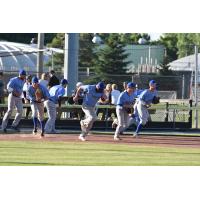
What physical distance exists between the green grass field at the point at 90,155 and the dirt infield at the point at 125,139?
3.41ft

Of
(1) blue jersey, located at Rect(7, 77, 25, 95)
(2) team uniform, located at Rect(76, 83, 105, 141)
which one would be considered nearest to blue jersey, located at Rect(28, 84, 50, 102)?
(1) blue jersey, located at Rect(7, 77, 25, 95)

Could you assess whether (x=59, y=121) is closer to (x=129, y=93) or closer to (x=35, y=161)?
(x=129, y=93)

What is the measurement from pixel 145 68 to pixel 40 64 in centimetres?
2657

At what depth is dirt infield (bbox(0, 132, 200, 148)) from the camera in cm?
2065

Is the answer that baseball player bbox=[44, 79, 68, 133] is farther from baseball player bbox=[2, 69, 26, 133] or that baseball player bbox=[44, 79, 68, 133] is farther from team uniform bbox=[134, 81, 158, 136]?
team uniform bbox=[134, 81, 158, 136]

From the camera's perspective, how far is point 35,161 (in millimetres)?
15156

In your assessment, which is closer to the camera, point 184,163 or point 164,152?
point 184,163

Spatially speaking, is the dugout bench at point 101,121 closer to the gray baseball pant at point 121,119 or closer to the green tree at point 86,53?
the gray baseball pant at point 121,119

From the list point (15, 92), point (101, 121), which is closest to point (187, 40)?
point (101, 121)

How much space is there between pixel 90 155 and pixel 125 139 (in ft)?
17.0

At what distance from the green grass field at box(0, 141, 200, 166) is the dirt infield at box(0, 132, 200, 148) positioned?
3.41 feet

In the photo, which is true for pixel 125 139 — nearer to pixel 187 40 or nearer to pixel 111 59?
pixel 111 59

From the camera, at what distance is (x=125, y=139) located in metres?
21.8
